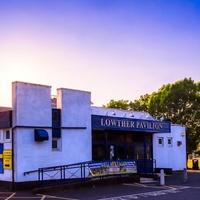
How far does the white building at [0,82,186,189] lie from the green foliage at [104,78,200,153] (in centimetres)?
2239

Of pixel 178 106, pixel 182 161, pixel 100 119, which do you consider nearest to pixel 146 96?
pixel 178 106

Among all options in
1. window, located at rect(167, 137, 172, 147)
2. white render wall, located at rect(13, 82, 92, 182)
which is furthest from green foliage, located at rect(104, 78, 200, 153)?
white render wall, located at rect(13, 82, 92, 182)

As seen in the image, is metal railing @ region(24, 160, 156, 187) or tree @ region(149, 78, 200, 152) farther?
tree @ region(149, 78, 200, 152)

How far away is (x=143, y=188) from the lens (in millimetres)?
20734

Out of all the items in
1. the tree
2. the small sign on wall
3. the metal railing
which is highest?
the tree

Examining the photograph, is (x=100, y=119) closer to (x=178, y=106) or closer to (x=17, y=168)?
(x=17, y=168)

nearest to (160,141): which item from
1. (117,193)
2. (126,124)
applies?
(126,124)

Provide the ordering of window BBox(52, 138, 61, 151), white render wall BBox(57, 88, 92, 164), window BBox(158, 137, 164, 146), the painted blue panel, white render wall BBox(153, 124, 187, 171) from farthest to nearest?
window BBox(158, 137, 164, 146) → white render wall BBox(153, 124, 187, 171) → the painted blue panel → white render wall BBox(57, 88, 92, 164) → window BBox(52, 138, 61, 151)

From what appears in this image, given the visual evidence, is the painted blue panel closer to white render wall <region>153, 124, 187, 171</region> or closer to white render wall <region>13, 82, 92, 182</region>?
white render wall <region>13, 82, 92, 182</region>

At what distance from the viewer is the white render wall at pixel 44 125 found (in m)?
20.8

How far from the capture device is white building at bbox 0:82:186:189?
68.3ft

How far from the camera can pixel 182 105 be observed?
168 feet

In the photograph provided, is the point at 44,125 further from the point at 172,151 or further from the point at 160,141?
the point at 172,151

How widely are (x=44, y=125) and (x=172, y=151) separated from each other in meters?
16.8
